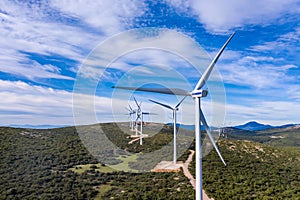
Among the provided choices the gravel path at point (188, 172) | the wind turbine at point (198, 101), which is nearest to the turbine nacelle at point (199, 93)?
the wind turbine at point (198, 101)

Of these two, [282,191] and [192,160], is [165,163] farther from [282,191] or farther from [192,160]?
[282,191]

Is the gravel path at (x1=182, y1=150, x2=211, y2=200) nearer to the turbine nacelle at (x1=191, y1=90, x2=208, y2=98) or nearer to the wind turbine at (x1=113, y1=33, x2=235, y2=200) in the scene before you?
the wind turbine at (x1=113, y1=33, x2=235, y2=200)

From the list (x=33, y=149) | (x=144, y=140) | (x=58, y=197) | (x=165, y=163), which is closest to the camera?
(x=58, y=197)

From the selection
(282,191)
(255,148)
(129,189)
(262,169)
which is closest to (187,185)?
(129,189)

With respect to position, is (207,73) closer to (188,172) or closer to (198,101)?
(198,101)

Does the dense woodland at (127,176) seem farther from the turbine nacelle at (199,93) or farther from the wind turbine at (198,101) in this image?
the turbine nacelle at (199,93)

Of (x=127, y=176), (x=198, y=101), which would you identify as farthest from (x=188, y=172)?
(x=198, y=101)

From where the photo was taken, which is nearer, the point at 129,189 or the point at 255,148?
the point at 129,189

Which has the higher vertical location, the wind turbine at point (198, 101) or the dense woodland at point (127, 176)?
the wind turbine at point (198, 101)

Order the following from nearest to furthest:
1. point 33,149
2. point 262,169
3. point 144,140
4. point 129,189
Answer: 1. point 129,189
2. point 262,169
3. point 33,149
4. point 144,140
